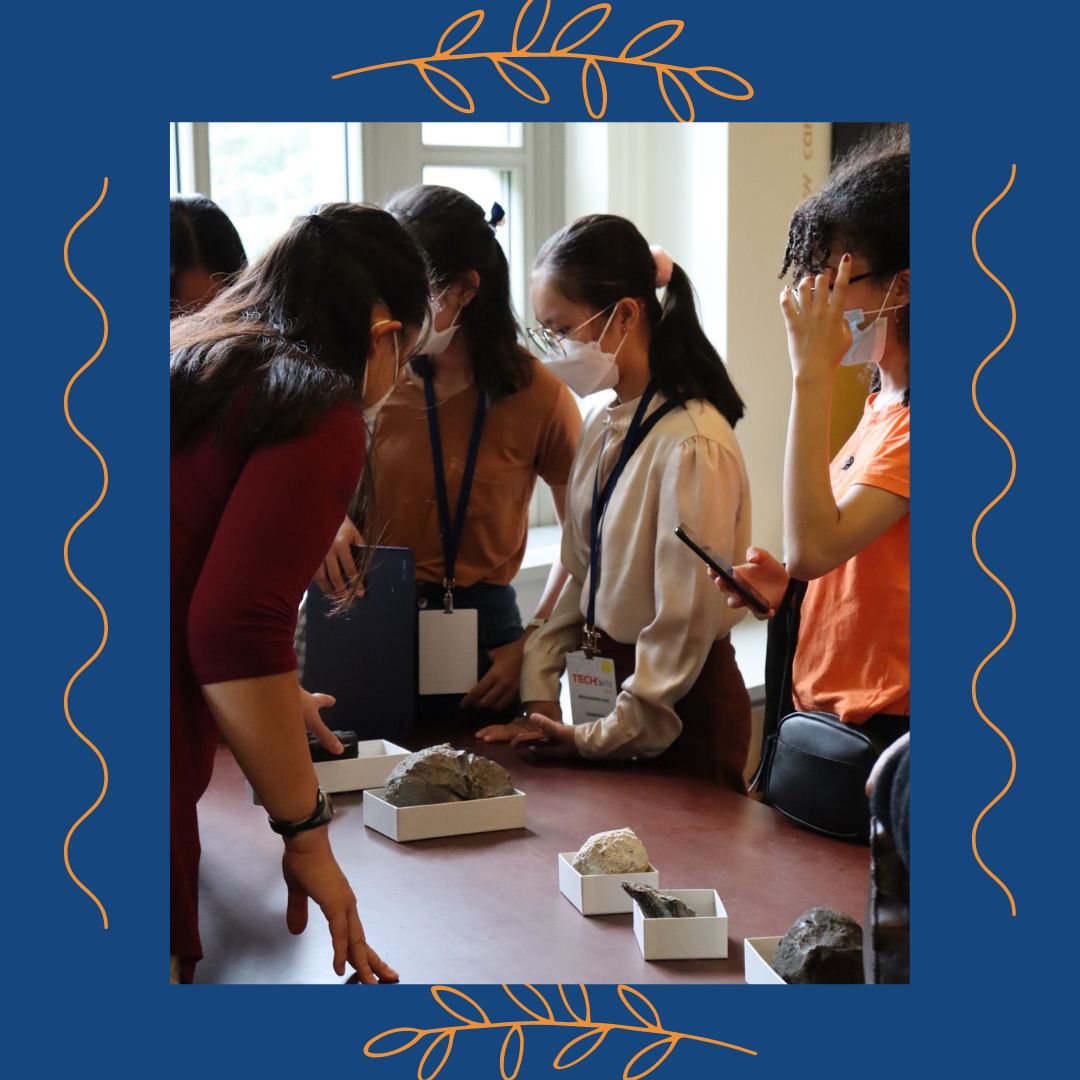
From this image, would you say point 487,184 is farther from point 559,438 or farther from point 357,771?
point 357,771

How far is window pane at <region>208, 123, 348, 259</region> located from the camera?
2678 millimetres

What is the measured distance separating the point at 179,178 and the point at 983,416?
1.83m

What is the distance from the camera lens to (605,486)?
2031mm

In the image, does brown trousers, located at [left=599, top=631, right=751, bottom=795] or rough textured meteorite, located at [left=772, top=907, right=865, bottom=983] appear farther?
brown trousers, located at [left=599, top=631, right=751, bottom=795]

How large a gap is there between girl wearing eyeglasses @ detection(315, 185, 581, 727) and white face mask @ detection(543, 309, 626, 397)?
127mm

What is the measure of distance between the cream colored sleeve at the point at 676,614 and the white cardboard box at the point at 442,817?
0.28 metres

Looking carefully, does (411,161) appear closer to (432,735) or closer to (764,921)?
(432,735)

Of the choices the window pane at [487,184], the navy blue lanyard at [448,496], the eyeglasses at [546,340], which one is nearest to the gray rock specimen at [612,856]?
the navy blue lanyard at [448,496]

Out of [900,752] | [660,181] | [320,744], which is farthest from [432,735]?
[660,181]

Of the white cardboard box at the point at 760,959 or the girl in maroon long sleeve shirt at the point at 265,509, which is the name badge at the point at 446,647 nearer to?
the girl in maroon long sleeve shirt at the point at 265,509

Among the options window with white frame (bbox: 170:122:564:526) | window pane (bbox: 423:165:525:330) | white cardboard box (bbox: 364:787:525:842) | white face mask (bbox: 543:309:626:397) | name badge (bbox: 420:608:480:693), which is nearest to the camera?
white cardboard box (bbox: 364:787:525:842)

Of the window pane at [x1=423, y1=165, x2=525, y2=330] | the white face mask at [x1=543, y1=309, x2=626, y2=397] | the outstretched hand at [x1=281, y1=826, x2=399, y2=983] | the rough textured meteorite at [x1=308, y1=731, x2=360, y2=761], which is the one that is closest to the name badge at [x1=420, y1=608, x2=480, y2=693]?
the rough textured meteorite at [x1=308, y1=731, x2=360, y2=761]

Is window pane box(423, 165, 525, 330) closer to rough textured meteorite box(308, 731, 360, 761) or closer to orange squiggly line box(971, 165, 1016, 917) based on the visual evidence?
rough textured meteorite box(308, 731, 360, 761)

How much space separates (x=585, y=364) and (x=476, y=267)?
25cm
